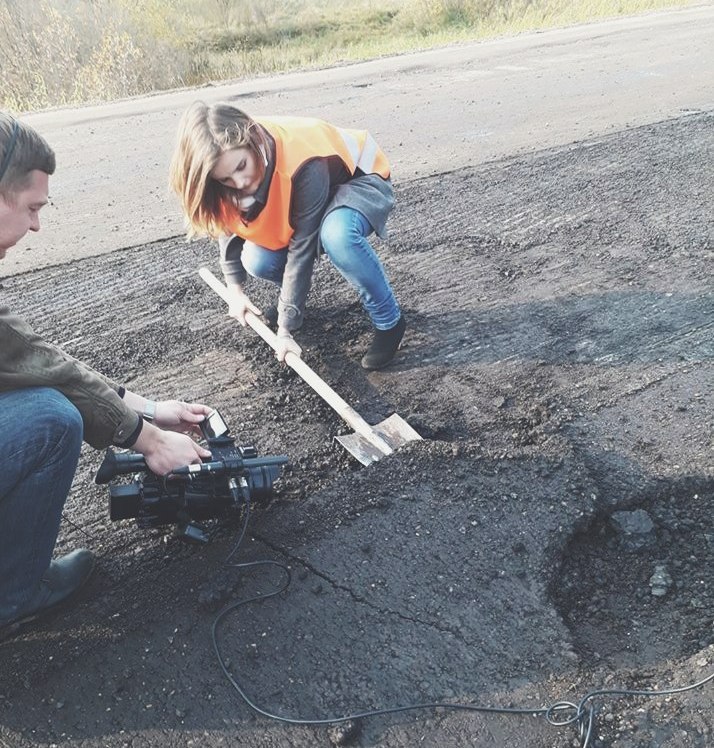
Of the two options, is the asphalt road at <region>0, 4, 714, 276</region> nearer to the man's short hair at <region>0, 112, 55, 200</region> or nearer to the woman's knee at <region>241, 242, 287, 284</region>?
the woman's knee at <region>241, 242, 287, 284</region>

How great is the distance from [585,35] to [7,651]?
502 inches

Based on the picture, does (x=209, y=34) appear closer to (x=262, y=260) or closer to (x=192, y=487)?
(x=262, y=260)

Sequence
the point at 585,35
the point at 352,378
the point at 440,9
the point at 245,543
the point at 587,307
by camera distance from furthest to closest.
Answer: the point at 440,9
the point at 585,35
the point at 587,307
the point at 352,378
the point at 245,543

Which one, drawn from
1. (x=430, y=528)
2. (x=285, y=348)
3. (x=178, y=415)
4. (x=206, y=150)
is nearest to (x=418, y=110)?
(x=285, y=348)

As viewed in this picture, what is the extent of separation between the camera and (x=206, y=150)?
313cm

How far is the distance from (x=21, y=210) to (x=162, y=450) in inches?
34.6

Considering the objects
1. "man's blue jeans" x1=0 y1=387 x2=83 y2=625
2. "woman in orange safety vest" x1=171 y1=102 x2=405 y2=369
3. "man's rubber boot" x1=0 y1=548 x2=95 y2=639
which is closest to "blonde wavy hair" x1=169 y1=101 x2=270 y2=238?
"woman in orange safety vest" x1=171 y1=102 x2=405 y2=369

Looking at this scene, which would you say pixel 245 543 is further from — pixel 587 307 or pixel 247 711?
pixel 587 307

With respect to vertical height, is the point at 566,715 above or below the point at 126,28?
below

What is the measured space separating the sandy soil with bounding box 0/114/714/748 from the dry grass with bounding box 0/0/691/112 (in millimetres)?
7284

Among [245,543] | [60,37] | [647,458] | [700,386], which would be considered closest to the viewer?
[245,543]

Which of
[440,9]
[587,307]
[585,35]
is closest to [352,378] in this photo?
[587,307]

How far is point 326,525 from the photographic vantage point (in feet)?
9.14

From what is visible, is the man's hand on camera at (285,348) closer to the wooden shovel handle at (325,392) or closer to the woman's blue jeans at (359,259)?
the wooden shovel handle at (325,392)
